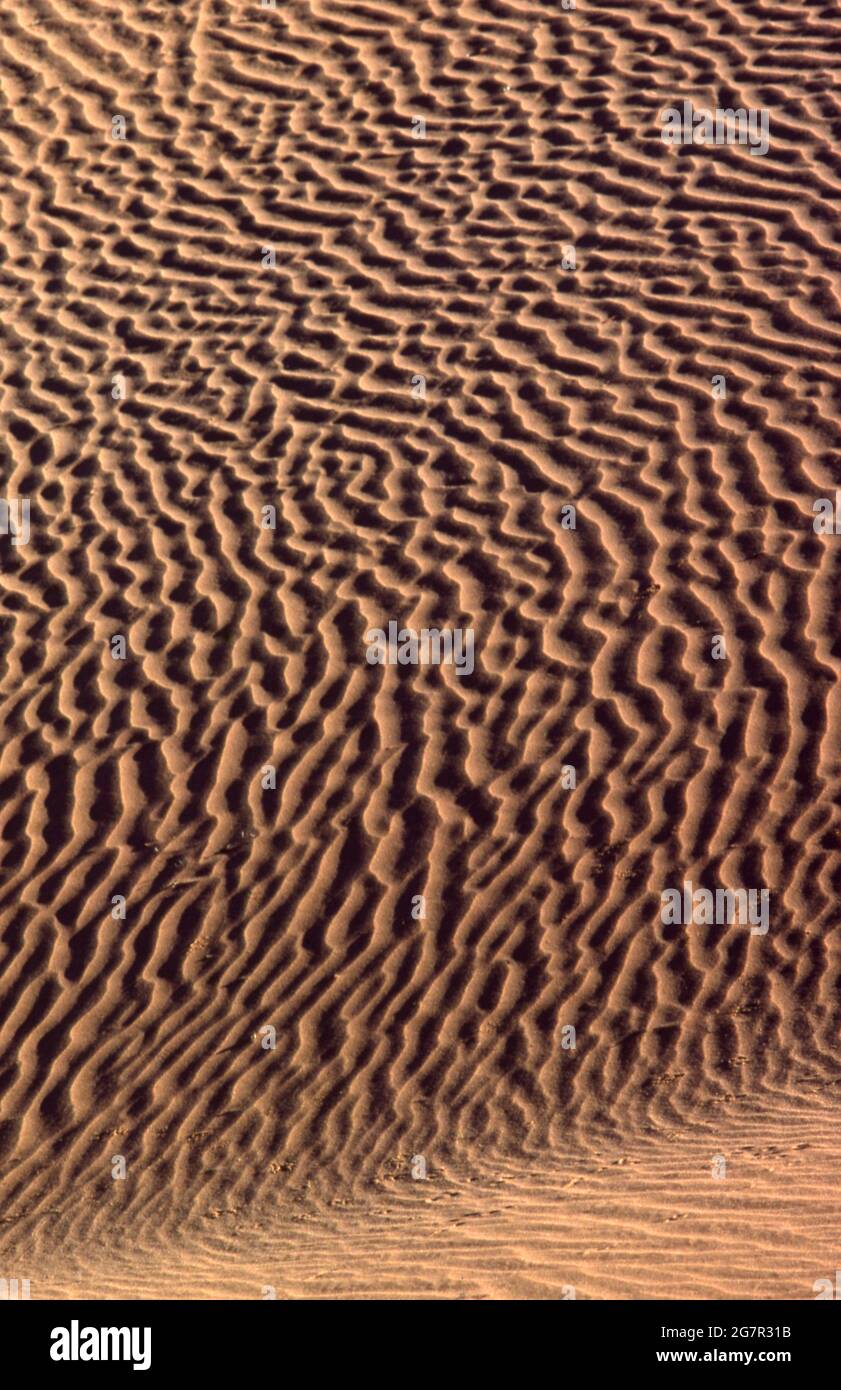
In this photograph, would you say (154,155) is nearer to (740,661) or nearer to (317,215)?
(317,215)

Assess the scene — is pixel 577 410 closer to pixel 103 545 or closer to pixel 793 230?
pixel 793 230

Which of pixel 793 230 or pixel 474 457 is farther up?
pixel 793 230

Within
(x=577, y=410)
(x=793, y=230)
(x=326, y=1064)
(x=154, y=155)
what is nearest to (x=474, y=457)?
(x=577, y=410)

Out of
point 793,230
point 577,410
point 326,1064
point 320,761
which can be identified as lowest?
point 326,1064

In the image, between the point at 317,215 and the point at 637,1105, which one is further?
the point at 317,215
